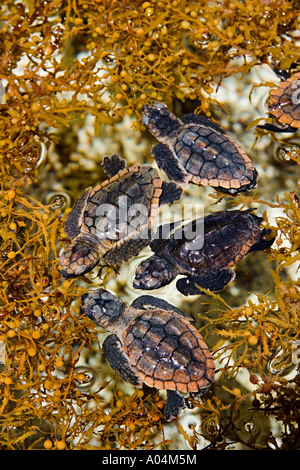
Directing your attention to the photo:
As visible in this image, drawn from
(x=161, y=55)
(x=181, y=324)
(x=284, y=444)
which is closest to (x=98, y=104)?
(x=161, y=55)

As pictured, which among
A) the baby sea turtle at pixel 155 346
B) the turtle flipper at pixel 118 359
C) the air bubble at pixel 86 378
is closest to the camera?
the baby sea turtle at pixel 155 346

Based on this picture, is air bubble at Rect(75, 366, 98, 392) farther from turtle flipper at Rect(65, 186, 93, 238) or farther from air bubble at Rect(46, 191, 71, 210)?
air bubble at Rect(46, 191, 71, 210)

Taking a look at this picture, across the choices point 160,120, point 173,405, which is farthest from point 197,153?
point 173,405

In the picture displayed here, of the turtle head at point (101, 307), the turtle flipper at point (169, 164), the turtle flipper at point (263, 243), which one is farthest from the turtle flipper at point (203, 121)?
the turtle head at point (101, 307)

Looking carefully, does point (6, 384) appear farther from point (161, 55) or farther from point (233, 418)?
point (161, 55)

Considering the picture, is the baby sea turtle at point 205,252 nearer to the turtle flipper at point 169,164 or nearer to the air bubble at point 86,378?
the turtle flipper at point 169,164
